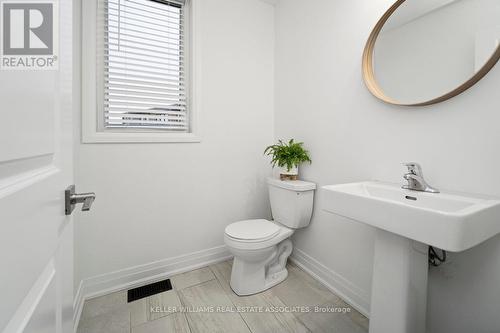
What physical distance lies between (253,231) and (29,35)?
58.9 inches

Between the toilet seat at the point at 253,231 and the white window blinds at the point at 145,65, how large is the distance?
36.9 inches

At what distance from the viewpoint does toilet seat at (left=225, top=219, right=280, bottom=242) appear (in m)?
1.56

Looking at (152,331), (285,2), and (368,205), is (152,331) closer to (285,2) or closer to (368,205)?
(368,205)

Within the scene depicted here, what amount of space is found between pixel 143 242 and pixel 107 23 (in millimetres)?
1634

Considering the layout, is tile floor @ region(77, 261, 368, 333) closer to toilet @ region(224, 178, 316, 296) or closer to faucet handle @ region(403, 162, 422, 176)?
toilet @ region(224, 178, 316, 296)

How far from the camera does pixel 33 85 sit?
15.2 inches

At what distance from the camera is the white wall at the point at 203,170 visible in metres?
1.62

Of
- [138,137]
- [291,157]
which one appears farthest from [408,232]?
[138,137]

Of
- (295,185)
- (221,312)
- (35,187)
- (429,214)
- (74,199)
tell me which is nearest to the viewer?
(35,187)

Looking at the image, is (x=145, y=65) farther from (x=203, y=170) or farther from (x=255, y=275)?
(x=255, y=275)

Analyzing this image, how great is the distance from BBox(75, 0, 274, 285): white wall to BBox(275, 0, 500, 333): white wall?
0.87ft

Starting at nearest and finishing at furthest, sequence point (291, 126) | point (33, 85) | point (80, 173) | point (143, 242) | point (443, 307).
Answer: point (33, 85)
point (443, 307)
point (80, 173)
point (143, 242)
point (291, 126)

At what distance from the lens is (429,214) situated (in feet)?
2.65

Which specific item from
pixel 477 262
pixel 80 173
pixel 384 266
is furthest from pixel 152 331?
pixel 477 262
